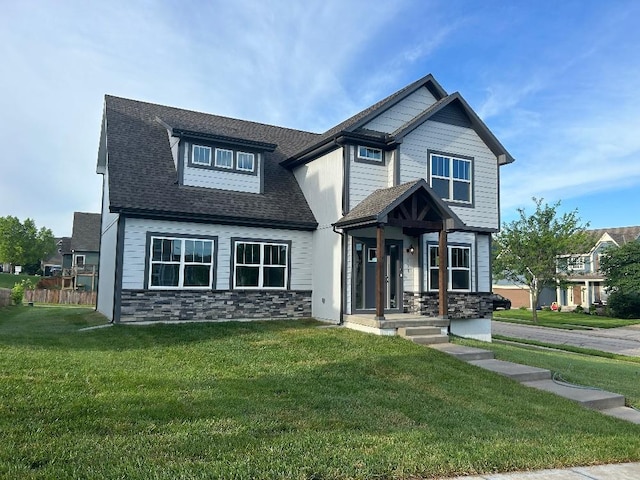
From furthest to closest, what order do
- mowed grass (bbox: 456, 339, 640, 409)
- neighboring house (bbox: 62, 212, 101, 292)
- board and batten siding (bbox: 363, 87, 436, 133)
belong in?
neighboring house (bbox: 62, 212, 101, 292)
board and batten siding (bbox: 363, 87, 436, 133)
mowed grass (bbox: 456, 339, 640, 409)

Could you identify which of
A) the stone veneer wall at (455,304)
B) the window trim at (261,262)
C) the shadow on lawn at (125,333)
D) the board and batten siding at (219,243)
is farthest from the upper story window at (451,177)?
the shadow on lawn at (125,333)

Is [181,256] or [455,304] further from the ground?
[181,256]

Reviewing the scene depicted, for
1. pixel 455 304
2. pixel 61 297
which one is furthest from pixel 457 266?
pixel 61 297

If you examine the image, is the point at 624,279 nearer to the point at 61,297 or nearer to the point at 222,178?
the point at 222,178

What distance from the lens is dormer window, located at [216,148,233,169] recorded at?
14.3 metres

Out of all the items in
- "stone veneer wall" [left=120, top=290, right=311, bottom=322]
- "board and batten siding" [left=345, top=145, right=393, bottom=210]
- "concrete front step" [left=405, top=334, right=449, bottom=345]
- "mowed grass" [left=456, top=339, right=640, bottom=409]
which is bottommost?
"mowed grass" [left=456, top=339, right=640, bottom=409]

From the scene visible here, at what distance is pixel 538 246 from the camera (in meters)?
28.0

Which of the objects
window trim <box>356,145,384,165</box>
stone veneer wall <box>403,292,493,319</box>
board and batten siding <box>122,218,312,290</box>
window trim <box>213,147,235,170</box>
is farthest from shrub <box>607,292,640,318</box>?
window trim <box>213,147,235,170</box>

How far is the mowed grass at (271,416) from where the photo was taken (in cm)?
404

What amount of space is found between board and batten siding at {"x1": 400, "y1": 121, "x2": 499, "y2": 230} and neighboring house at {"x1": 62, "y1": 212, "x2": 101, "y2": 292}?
30.2 metres

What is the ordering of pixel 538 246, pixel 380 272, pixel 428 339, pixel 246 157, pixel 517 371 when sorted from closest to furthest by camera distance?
pixel 517 371
pixel 428 339
pixel 380 272
pixel 246 157
pixel 538 246

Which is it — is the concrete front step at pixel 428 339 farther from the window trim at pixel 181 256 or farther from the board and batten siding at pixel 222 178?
the board and batten siding at pixel 222 178

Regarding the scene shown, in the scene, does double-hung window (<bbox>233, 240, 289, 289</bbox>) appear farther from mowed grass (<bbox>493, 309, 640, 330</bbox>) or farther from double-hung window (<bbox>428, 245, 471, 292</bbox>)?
mowed grass (<bbox>493, 309, 640, 330</bbox>)

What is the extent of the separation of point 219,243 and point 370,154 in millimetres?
5241
